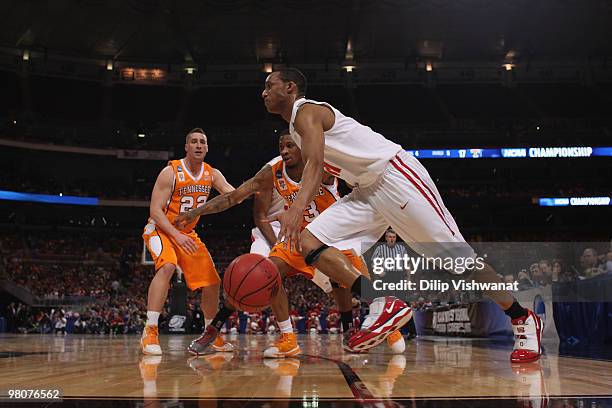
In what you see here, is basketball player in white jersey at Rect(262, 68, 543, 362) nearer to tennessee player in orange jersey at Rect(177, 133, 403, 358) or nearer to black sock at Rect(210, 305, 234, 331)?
tennessee player in orange jersey at Rect(177, 133, 403, 358)

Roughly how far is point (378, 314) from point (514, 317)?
2.88 ft

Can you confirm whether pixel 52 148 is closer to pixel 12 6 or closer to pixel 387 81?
pixel 12 6

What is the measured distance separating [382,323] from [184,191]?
8.32 ft

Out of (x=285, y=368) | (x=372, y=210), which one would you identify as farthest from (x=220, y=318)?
(x=372, y=210)

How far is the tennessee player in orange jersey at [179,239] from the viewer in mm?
4734

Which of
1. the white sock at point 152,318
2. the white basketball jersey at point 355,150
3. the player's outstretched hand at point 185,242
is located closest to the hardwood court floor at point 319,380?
the white basketball jersey at point 355,150

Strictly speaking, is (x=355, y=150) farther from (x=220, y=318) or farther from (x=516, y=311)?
(x=220, y=318)

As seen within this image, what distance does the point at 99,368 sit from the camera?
335 centimetres

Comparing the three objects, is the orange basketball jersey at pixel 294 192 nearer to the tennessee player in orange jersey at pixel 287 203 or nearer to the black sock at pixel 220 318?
the tennessee player in orange jersey at pixel 287 203

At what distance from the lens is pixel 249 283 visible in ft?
11.1

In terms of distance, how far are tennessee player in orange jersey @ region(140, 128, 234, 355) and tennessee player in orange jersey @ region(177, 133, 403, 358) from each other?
366 mm

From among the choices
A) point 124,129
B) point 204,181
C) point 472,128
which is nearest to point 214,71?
point 124,129

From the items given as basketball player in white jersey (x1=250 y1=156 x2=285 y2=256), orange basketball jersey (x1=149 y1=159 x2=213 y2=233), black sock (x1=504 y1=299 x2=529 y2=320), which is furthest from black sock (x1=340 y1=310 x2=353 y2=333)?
black sock (x1=504 y1=299 x2=529 y2=320)

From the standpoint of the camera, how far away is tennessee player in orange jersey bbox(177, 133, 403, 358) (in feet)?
14.3
